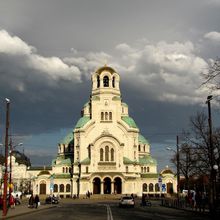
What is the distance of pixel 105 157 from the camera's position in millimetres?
102062

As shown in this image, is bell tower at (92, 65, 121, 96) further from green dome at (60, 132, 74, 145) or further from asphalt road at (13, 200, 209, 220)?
asphalt road at (13, 200, 209, 220)

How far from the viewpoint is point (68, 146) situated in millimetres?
122562

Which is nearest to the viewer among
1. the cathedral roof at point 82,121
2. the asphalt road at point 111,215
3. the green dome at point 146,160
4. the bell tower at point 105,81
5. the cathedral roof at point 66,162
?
the asphalt road at point 111,215

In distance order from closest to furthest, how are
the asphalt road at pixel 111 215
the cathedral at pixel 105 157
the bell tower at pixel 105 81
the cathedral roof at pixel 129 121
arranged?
the asphalt road at pixel 111 215 → the cathedral at pixel 105 157 → the bell tower at pixel 105 81 → the cathedral roof at pixel 129 121

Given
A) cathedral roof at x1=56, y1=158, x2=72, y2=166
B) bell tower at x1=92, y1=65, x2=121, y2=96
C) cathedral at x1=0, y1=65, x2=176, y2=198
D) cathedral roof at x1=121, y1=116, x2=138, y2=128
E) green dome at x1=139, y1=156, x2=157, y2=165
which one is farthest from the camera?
green dome at x1=139, y1=156, x2=157, y2=165

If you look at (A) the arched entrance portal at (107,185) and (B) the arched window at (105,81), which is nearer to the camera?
(A) the arched entrance portal at (107,185)

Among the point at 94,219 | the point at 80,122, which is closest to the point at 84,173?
the point at 80,122

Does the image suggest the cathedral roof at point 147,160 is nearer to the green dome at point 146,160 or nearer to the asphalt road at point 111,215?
the green dome at point 146,160

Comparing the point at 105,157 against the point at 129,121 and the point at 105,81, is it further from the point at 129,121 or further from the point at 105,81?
the point at 105,81

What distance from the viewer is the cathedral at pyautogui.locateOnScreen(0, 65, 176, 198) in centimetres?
10112

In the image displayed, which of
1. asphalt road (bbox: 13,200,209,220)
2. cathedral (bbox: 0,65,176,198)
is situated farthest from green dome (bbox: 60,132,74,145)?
asphalt road (bbox: 13,200,209,220)

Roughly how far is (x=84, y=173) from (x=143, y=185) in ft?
53.0

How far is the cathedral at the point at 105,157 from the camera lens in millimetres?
101125

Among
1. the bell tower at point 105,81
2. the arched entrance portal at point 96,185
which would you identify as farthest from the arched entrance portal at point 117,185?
the bell tower at point 105,81
